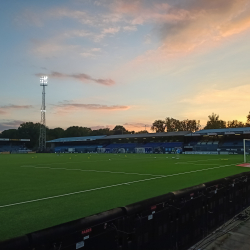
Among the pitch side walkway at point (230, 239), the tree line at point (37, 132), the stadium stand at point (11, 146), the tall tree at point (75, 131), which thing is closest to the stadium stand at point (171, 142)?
the stadium stand at point (11, 146)

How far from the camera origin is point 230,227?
7.20 meters

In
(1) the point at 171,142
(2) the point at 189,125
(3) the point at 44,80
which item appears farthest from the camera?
(2) the point at 189,125

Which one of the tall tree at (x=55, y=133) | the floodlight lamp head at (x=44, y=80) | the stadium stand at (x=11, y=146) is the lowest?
the stadium stand at (x=11, y=146)

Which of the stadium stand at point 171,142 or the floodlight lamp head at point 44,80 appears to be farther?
the floodlight lamp head at point 44,80

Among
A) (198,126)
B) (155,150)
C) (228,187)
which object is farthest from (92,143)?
(228,187)

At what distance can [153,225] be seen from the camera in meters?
4.67

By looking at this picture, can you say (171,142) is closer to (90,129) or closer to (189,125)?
(189,125)

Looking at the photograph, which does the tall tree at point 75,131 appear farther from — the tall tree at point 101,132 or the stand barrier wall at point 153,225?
the stand barrier wall at point 153,225

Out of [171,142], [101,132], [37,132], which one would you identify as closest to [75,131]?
[101,132]

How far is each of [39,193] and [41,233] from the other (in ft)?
32.0

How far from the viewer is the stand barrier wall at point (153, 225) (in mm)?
3121

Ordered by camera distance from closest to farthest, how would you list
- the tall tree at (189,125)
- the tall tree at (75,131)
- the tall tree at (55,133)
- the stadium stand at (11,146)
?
1. the stadium stand at (11,146)
2. the tall tree at (189,125)
3. the tall tree at (55,133)
4. the tall tree at (75,131)

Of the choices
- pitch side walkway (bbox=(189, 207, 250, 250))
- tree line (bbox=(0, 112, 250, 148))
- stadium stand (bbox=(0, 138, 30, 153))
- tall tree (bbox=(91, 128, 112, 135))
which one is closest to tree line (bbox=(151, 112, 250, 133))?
tree line (bbox=(0, 112, 250, 148))

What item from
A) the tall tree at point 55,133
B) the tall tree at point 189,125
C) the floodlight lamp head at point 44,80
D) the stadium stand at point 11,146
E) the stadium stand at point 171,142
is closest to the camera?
the stadium stand at point 171,142
